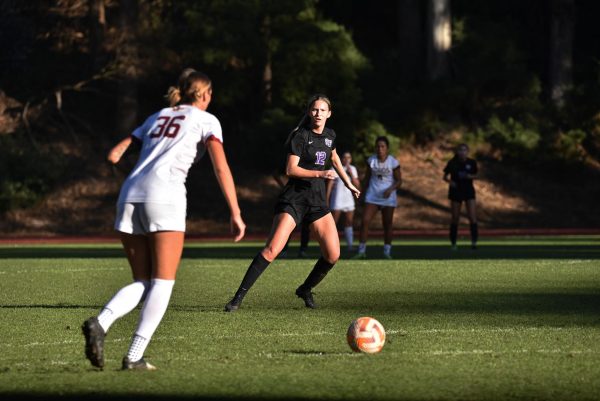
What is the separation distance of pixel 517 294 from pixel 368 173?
8.79 meters

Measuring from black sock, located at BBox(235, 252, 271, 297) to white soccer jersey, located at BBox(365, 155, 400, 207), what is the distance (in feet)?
31.8

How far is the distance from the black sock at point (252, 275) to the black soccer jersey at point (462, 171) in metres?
13.7

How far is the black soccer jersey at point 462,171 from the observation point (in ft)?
86.0

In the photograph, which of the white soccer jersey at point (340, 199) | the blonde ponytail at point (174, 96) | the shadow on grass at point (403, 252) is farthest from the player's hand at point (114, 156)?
the white soccer jersey at point (340, 199)

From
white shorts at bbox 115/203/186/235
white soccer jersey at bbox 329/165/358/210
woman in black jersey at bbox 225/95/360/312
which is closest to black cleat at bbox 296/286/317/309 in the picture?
woman in black jersey at bbox 225/95/360/312

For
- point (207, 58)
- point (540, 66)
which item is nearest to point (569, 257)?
point (207, 58)

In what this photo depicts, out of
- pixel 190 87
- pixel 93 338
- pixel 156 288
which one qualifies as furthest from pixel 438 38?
pixel 93 338

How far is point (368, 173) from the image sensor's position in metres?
23.4

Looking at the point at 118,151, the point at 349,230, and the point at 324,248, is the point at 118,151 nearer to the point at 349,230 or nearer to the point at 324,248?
the point at 324,248

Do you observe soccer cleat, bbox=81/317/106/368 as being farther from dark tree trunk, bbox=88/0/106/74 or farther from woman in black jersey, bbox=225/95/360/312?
dark tree trunk, bbox=88/0/106/74

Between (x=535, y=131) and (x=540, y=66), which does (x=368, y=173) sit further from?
(x=540, y=66)

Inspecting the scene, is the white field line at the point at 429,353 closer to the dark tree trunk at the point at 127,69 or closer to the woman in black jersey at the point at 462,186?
the woman in black jersey at the point at 462,186

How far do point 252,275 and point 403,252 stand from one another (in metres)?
12.7

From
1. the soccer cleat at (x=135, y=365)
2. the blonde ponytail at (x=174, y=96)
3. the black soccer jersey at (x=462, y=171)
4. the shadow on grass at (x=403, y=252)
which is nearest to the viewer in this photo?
the soccer cleat at (x=135, y=365)
